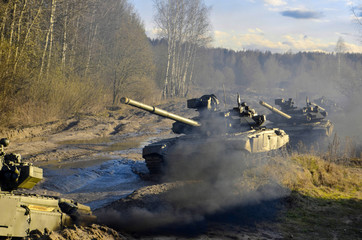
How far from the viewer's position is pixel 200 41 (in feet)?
124

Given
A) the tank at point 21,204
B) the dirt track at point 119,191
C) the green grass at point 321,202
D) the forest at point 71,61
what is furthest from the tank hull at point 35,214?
the forest at point 71,61

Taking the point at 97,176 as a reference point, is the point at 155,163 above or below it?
above

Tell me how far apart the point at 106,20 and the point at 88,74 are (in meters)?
9.69

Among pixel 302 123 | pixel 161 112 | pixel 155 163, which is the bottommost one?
pixel 155 163

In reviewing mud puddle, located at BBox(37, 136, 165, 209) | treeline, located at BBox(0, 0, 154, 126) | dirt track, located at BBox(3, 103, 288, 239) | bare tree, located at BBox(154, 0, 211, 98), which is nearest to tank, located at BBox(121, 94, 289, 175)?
dirt track, located at BBox(3, 103, 288, 239)

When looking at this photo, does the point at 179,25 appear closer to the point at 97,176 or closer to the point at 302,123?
the point at 302,123

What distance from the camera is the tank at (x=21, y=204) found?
459 centimetres

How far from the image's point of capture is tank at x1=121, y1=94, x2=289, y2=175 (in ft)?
32.1

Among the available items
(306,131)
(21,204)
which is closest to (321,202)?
(21,204)

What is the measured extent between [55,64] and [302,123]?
12890mm

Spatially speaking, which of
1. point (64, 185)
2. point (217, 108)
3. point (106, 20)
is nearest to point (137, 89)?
point (106, 20)

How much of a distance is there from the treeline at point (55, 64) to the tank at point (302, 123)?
1067 cm

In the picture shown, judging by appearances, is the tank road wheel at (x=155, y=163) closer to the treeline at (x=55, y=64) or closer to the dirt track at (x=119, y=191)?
the dirt track at (x=119, y=191)

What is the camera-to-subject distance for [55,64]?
20.0 metres
